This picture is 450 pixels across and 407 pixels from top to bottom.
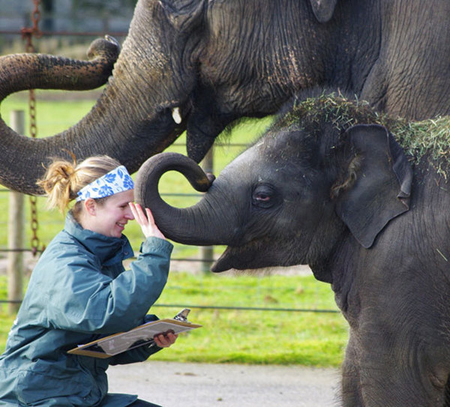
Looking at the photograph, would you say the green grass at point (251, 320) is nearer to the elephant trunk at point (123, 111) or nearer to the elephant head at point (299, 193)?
the elephant trunk at point (123, 111)

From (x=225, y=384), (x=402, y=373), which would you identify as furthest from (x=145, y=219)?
(x=225, y=384)

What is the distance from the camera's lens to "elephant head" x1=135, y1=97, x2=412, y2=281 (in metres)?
3.18

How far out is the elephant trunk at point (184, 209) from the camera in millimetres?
3045

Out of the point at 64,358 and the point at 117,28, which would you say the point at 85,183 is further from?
the point at 117,28

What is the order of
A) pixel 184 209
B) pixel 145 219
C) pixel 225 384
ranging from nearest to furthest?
pixel 145 219
pixel 184 209
pixel 225 384

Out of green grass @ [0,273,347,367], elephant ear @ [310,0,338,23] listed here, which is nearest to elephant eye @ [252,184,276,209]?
elephant ear @ [310,0,338,23]

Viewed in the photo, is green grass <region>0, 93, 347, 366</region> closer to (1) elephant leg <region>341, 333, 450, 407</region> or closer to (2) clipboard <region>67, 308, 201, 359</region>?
(1) elephant leg <region>341, 333, 450, 407</region>

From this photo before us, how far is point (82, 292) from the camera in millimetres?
2764

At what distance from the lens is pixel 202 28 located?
401 cm

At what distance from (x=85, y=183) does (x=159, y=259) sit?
0.41 metres

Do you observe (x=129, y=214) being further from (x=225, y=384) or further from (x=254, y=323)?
(x=254, y=323)

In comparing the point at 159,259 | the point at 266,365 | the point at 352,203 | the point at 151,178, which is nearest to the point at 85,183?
the point at 151,178

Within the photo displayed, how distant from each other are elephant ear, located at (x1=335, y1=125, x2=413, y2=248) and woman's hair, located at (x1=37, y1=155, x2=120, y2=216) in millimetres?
864

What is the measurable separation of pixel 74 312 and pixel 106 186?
461mm
